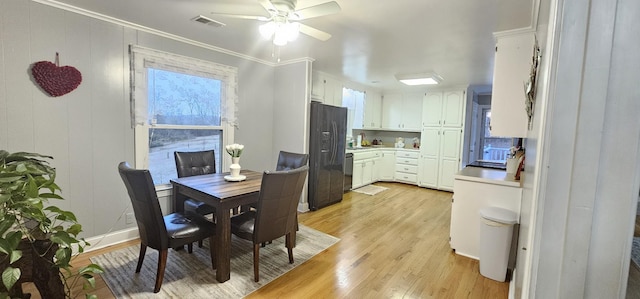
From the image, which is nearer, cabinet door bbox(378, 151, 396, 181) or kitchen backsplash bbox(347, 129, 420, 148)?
cabinet door bbox(378, 151, 396, 181)

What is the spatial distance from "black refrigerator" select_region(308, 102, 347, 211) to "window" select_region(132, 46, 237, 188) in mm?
1222

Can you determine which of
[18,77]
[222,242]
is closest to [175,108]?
[18,77]

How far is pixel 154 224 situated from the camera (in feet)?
6.66

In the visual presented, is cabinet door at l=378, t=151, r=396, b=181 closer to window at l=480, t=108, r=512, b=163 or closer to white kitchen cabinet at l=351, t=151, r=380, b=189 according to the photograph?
white kitchen cabinet at l=351, t=151, r=380, b=189

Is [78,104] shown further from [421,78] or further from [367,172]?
[367,172]

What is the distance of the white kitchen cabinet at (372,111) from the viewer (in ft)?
21.2

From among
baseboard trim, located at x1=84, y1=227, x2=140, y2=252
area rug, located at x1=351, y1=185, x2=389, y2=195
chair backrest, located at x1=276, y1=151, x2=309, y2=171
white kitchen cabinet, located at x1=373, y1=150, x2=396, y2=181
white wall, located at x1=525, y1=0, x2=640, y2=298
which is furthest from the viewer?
white kitchen cabinet, located at x1=373, y1=150, x2=396, y2=181

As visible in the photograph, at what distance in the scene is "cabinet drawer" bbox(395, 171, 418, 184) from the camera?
20.5 ft

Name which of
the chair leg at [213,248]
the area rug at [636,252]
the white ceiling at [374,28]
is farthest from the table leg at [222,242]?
the area rug at [636,252]

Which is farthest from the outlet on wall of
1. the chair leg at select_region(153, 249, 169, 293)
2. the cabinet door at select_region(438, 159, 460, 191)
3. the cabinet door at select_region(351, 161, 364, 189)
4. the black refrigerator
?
the cabinet door at select_region(438, 159, 460, 191)

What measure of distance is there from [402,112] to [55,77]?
19.9 ft

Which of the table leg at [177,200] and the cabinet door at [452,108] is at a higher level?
the cabinet door at [452,108]

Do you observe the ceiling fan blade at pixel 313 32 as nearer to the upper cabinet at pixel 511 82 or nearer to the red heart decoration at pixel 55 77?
the upper cabinet at pixel 511 82

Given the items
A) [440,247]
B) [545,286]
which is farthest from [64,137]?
[440,247]
